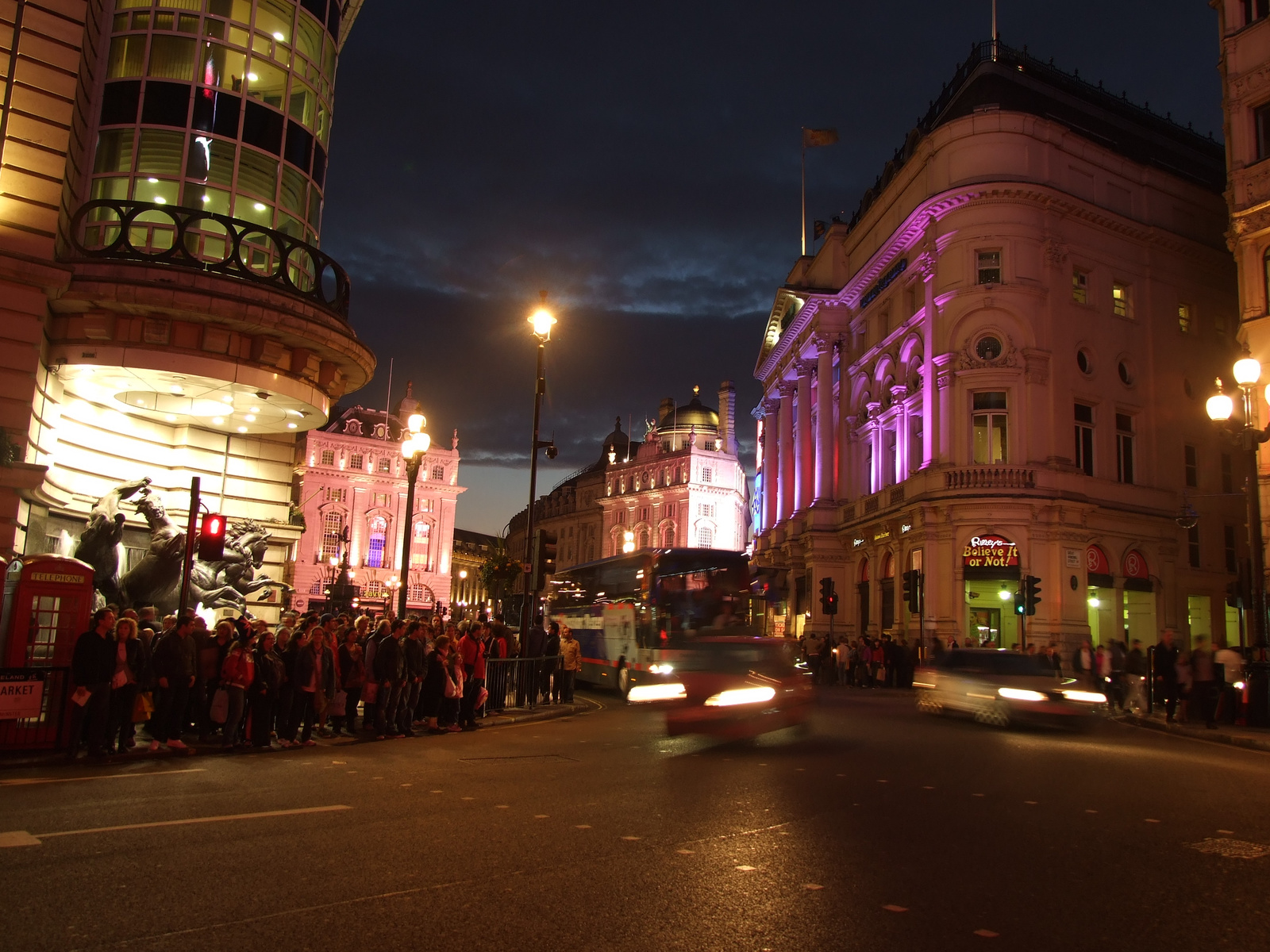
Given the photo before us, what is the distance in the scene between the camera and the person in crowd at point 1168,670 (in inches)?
813

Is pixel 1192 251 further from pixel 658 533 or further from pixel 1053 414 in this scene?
pixel 658 533

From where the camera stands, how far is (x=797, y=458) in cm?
5481

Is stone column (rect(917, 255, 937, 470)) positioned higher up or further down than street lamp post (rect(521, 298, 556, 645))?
higher up

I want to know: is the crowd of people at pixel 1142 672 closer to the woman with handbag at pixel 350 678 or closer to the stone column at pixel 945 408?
the stone column at pixel 945 408

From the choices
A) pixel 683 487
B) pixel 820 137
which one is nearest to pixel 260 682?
pixel 820 137

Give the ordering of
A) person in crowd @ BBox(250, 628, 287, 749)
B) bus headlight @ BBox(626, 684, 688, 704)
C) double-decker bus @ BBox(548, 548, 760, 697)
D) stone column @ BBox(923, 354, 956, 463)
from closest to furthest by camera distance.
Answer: person in crowd @ BBox(250, 628, 287, 749), bus headlight @ BBox(626, 684, 688, 704), double-decker bus @ BBox(548, 548, 760, 697), stone column @ BBox(923, 354, 956, 463)

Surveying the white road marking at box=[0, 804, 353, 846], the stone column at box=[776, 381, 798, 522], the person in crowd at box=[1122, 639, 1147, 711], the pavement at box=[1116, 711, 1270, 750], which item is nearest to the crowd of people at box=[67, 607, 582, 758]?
the white road marking at box=[0, 804, 353, 846]

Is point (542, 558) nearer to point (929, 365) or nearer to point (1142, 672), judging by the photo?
point (1142, 672)

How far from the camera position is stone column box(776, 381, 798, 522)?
5775 cm

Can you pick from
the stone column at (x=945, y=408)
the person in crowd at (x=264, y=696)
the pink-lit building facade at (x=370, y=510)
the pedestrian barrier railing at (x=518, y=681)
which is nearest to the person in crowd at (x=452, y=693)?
the pedestrian barrier railing at (x=518, y=681)

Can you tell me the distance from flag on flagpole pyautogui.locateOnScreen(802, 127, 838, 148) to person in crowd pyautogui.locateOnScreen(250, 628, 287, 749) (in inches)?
1799

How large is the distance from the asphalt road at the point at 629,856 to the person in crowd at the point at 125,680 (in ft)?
3.68

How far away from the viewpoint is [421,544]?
3834 inches

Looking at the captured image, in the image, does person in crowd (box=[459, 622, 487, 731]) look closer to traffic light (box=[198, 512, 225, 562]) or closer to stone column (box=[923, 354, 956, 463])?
traffic light (box=[198, 512, 225, 562])
